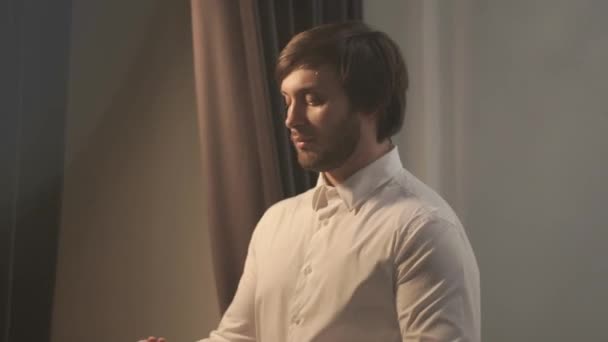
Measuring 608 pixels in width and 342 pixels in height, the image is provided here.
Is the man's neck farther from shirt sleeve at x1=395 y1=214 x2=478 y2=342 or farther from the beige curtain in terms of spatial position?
the beige curtain

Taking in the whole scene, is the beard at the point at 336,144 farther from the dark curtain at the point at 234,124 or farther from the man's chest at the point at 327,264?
the dark curtain at the point at 234,124

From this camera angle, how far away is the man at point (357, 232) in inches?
42.4

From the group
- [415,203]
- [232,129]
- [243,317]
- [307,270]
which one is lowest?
[243,317]

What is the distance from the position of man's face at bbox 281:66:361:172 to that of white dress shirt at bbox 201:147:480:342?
57 millimetres

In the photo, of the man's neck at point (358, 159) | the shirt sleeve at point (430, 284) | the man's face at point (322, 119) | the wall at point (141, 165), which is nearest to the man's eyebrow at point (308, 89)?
the man's face at point (322, 119)

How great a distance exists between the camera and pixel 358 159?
121 centimetres

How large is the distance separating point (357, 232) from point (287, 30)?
0.60 metres

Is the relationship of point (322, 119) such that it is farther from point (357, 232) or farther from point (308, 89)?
point (357, 232)

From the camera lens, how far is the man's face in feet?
3.84

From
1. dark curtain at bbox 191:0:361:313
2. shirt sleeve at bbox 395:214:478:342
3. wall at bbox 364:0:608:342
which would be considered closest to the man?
shirt sleeve at bbox 395:214:478:342

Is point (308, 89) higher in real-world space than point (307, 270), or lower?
higher

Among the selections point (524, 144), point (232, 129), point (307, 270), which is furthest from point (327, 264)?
point (524, 144)

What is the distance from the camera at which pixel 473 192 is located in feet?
5.69

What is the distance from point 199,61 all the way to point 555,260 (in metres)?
0.95
